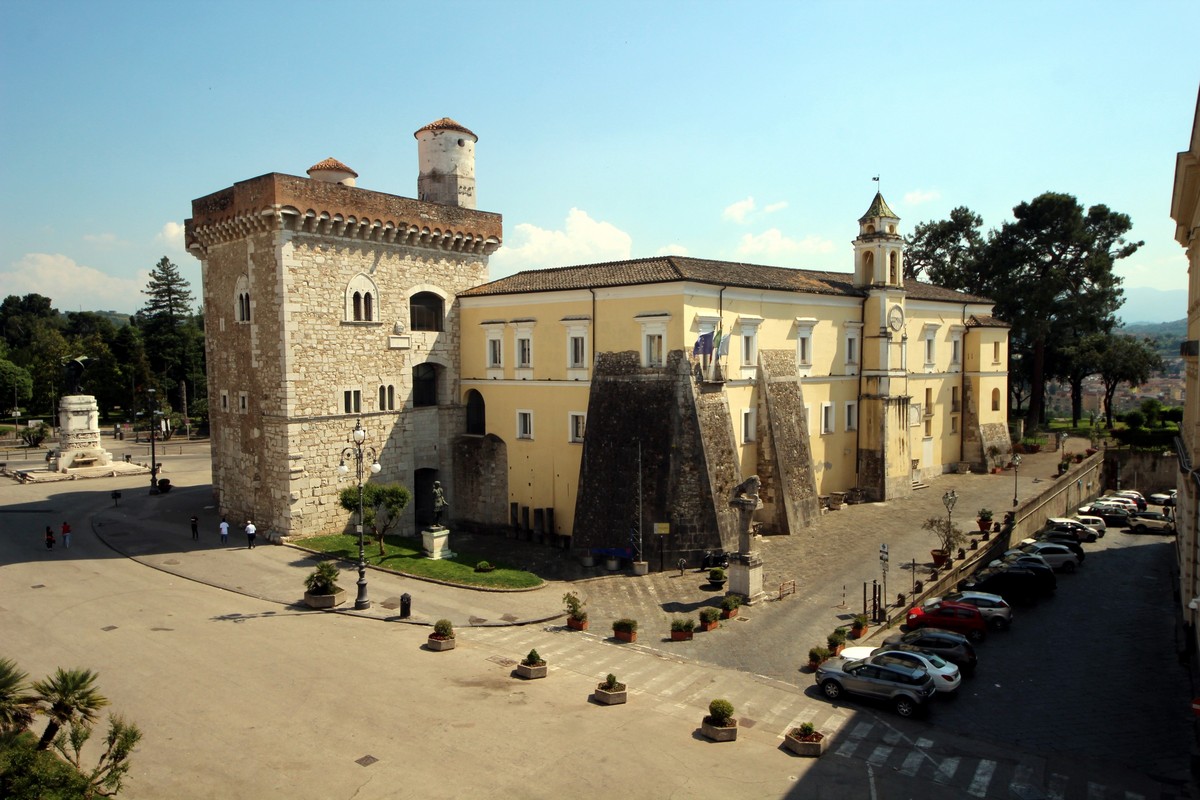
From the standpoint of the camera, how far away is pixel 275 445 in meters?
32.2

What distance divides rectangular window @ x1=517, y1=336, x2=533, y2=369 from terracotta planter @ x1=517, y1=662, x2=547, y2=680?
1818 centimetres

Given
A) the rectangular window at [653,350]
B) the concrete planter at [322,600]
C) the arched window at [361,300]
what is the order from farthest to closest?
the arched window at [361,300], the rectangular window at [653,350], the concrete planter at [322,600]

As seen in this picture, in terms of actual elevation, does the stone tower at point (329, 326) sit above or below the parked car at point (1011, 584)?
above

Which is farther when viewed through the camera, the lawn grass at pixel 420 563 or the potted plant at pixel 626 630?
the lawn grass at pixel 420 563

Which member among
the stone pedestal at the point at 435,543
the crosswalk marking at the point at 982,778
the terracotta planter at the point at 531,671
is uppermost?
the stone pedestal at the point at 435,543

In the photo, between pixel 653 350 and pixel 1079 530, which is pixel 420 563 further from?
pixel 1079 530

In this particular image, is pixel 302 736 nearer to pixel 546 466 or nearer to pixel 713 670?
pixel 713 670

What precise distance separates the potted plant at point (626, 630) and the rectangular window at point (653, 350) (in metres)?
11.9

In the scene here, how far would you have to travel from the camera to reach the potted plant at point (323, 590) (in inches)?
969

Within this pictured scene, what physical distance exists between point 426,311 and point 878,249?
2367cm

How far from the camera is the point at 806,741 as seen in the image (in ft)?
52.5

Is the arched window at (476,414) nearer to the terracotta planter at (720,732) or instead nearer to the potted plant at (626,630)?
the potted plant at (626,630)

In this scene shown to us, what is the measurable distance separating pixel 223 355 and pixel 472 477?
41.7 ft

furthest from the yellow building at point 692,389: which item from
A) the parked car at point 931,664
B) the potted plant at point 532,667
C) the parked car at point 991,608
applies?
the parked car at point 931,664
